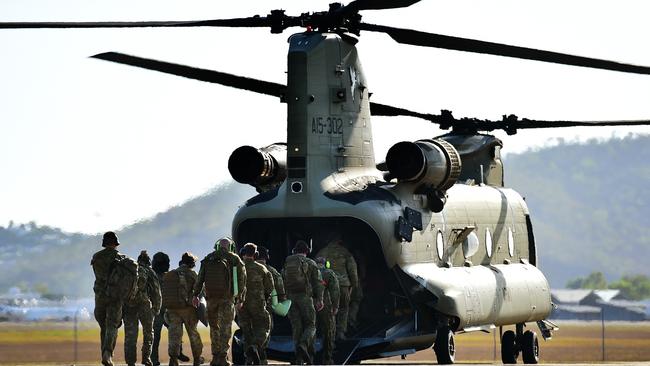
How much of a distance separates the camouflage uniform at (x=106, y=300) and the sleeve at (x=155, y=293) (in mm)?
1151

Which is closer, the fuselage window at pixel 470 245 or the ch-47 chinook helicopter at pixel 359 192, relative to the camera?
the ch-47 chinook helicopter at pixel 359 192

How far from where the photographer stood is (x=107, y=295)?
24.6m

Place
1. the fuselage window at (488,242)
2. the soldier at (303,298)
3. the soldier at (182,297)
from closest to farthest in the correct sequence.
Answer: the soldier at (182,297)
the soldier at (303,298)
the fuselage window at (488,242)

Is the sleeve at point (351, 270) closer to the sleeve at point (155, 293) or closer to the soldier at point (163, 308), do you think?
the soldier at point (163, 308)

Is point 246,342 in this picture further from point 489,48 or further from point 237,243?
point 489,48

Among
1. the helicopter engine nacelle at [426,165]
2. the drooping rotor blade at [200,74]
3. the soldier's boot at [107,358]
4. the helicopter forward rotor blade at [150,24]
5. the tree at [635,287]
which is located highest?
the helicopter forward rotor blade at [150,24]

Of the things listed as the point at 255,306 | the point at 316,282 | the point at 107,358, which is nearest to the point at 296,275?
the point at 316,282

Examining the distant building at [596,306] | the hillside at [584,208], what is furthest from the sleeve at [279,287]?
the distant building at [596,306]

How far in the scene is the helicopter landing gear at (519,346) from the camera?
31.4m

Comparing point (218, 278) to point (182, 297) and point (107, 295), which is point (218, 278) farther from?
point (107, 295)

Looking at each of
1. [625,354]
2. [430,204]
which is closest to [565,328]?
[625,354]

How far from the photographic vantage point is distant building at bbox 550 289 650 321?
68.8 meters

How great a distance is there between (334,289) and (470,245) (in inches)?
176

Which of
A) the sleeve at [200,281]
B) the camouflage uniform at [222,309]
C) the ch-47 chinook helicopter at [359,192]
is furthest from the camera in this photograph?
the ch-47 chinook helicopter at [359,192]
